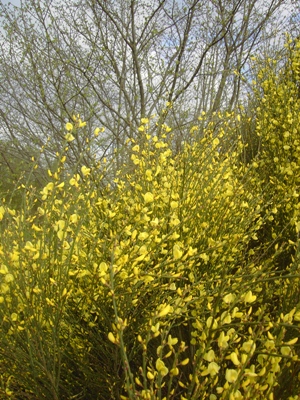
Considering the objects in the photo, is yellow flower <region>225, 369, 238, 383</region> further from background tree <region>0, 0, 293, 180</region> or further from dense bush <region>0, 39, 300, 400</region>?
background tree <region>0, 0, 293, 180</region>

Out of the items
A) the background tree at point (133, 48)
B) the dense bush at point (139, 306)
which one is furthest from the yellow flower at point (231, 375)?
the background tree at point (133, 48)

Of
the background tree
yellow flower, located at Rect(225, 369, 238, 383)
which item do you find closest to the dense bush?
yellow flower, located at Rect(225, 369, 238, 383)

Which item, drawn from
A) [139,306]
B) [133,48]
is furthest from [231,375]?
[133,48]

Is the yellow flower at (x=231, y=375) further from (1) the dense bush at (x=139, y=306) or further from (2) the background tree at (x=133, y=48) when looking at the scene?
(2) the background tree at (x=133, y=48)

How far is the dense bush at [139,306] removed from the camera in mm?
1082

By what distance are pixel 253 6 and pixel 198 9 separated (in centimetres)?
75

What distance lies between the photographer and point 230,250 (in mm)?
2117

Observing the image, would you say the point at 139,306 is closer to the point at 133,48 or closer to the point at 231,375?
the point at 231,375

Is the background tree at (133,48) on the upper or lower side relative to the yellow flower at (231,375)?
upper

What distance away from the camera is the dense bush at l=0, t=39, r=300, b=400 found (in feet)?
3.55

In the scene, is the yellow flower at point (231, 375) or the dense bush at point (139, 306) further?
the dense bush at point (139, 306)

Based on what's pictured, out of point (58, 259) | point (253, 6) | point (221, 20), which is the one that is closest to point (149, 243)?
point (58, 259)

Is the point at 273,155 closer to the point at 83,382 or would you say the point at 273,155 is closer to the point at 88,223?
the point at 88,223

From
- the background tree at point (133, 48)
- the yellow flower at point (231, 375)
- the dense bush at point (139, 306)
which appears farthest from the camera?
the background tree at point (133, 48)
